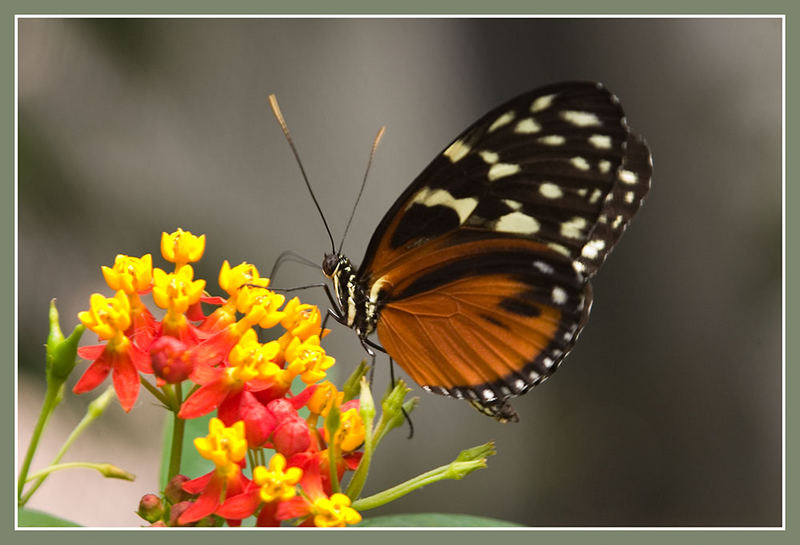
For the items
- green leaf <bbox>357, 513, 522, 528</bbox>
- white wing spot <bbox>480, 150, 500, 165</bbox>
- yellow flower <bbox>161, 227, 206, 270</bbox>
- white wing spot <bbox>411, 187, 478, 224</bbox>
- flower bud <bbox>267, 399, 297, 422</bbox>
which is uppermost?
white wing spot <bbox>480, 150, 500, 165</bbox>

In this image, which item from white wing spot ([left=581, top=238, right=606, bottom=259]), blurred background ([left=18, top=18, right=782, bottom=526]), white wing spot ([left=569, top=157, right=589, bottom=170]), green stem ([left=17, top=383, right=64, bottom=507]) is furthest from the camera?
blurred background ([left=18, top=18, right=782, bottom=526])

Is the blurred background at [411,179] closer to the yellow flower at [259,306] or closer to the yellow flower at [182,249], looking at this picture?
the yellow flower at [182,249]

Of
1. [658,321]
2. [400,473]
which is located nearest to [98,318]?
[400,473]

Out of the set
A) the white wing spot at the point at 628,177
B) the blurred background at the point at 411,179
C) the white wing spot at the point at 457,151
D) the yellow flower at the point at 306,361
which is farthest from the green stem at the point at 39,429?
the blurred background at the point at 411,179

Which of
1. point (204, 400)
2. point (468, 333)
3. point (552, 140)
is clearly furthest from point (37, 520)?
point (552, 140)

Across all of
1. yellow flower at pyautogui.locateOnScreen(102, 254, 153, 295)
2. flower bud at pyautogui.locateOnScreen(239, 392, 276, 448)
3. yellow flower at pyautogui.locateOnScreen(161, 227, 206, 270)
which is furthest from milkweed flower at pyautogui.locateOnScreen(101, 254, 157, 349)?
flower bud at pyautogui.locateOnScreen(239, 392, 276, 448)

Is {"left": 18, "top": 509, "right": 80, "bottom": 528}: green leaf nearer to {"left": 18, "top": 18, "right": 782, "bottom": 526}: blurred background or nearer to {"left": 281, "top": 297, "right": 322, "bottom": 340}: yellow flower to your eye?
{"left": 281, "top": 297, "right": 322, "bottom": 340}: yellow flower
